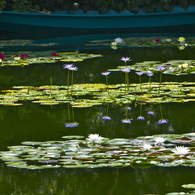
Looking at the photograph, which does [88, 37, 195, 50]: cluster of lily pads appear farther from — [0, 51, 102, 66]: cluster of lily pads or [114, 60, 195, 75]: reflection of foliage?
[114, 60, 195, 75]: reflection of foliage

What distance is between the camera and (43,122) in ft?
13.9

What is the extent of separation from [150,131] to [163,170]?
815mm

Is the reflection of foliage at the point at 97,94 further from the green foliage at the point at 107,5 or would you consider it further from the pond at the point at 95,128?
the green foliage at the point at 107,5

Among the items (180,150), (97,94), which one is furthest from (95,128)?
(97,94)

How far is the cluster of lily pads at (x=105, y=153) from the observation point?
10.1 feet

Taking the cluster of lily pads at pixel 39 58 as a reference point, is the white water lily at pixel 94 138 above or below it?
below

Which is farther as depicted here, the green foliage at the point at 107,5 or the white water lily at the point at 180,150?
the green foliage at the point at 107,5

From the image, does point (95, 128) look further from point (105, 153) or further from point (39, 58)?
point (39, 58)

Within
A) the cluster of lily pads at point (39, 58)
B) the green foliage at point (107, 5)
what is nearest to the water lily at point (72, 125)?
the cluster of lily pads at point (39, 58)

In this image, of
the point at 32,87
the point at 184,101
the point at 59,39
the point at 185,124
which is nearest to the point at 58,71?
the point at 32,87

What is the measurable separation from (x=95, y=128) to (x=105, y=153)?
0.75 meters

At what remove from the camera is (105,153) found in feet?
10.6

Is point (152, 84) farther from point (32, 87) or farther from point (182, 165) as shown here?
point (182, 165)

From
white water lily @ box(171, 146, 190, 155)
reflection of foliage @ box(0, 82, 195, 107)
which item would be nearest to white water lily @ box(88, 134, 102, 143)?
white water lily @ box(171, 146, 190, 155)
